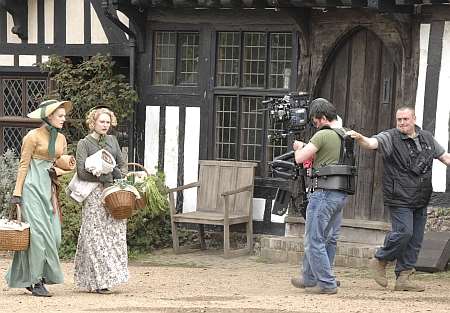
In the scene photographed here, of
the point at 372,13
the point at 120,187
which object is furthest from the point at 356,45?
the point at 120,187

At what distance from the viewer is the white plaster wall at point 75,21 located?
16.0m

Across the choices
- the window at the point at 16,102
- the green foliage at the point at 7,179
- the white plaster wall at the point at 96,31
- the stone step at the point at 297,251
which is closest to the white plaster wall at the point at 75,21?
the white plaster wall at the point at 96,31

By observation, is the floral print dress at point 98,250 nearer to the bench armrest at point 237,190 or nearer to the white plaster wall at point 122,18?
the bench armrest at point 237,190

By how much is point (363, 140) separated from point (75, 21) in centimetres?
653

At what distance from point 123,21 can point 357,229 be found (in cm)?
424

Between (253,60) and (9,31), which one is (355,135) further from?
(9,31)

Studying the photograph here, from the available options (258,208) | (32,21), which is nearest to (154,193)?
(258,208)

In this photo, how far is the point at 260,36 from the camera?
1457cm

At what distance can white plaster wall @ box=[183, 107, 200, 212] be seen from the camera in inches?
593

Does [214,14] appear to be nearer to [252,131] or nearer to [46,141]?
[252,131]

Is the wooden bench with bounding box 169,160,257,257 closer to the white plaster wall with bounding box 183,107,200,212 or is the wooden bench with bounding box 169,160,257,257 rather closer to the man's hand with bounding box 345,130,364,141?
the white plaster wall with bounding box 183,107,200,212

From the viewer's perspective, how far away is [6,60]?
16672 millimetres

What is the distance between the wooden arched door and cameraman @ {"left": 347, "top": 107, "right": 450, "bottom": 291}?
2.75m

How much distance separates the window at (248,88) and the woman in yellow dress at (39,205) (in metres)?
4.08
